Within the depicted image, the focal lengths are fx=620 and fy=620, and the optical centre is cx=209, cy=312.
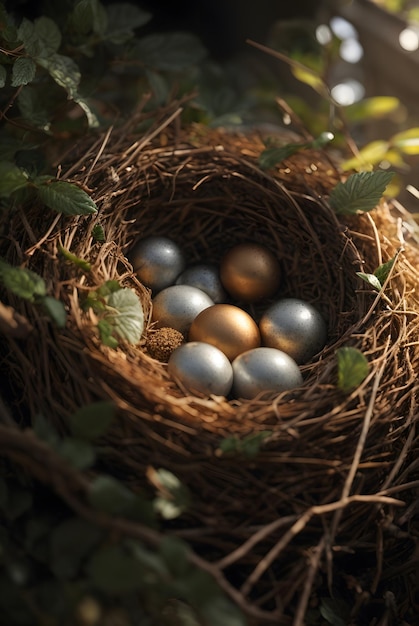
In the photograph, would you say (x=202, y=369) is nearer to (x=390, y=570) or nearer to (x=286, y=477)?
(x=286, y=477)

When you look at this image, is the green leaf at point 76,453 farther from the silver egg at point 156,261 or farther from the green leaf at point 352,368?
the silver egg at point 156,261

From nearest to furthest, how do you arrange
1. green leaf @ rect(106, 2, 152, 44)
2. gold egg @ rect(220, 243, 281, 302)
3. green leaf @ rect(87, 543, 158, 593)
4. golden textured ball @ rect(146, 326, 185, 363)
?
green leaf @ rect(87, 543, 158, 593), golden textured ball @ rect(146, 326, 185, 363), gold egg @ rect(220, 243, 281, 302), green leaf @ rect(106, 2, 152, 44)

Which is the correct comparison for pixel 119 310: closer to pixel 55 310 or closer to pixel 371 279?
pixel 55 310

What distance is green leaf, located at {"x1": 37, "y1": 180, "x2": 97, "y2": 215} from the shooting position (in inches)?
35.8

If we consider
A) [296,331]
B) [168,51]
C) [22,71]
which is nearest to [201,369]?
[296,331]

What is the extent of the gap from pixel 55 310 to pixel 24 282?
0.06 meters

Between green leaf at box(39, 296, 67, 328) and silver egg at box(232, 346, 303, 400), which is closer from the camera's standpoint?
green leaf at box(39, 296, 67, 328)

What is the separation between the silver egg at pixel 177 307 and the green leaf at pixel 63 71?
36 centimetres

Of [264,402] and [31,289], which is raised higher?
[31,289]

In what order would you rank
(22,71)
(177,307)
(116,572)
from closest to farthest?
(116,572) → (22,71) → (177,307)

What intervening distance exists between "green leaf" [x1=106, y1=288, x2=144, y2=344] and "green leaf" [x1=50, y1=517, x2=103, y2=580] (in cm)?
27

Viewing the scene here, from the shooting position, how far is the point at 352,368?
826mm

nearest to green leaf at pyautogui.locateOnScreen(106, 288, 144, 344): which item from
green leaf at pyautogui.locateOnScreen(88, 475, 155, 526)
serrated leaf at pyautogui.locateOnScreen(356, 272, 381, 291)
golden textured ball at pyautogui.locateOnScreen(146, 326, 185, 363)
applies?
golden textured ball at pyautogui.locateOnScreen(146, 326, 185, 363)

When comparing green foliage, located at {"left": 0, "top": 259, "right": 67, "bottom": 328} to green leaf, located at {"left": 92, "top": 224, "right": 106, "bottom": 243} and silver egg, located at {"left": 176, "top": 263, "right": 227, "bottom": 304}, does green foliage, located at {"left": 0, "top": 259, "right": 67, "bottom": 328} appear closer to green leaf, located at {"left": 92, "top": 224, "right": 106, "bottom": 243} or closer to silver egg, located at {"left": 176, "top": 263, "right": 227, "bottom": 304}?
green leaf, located at {"left": 92, "top": 224, "right": 106, "bottom": 243}
